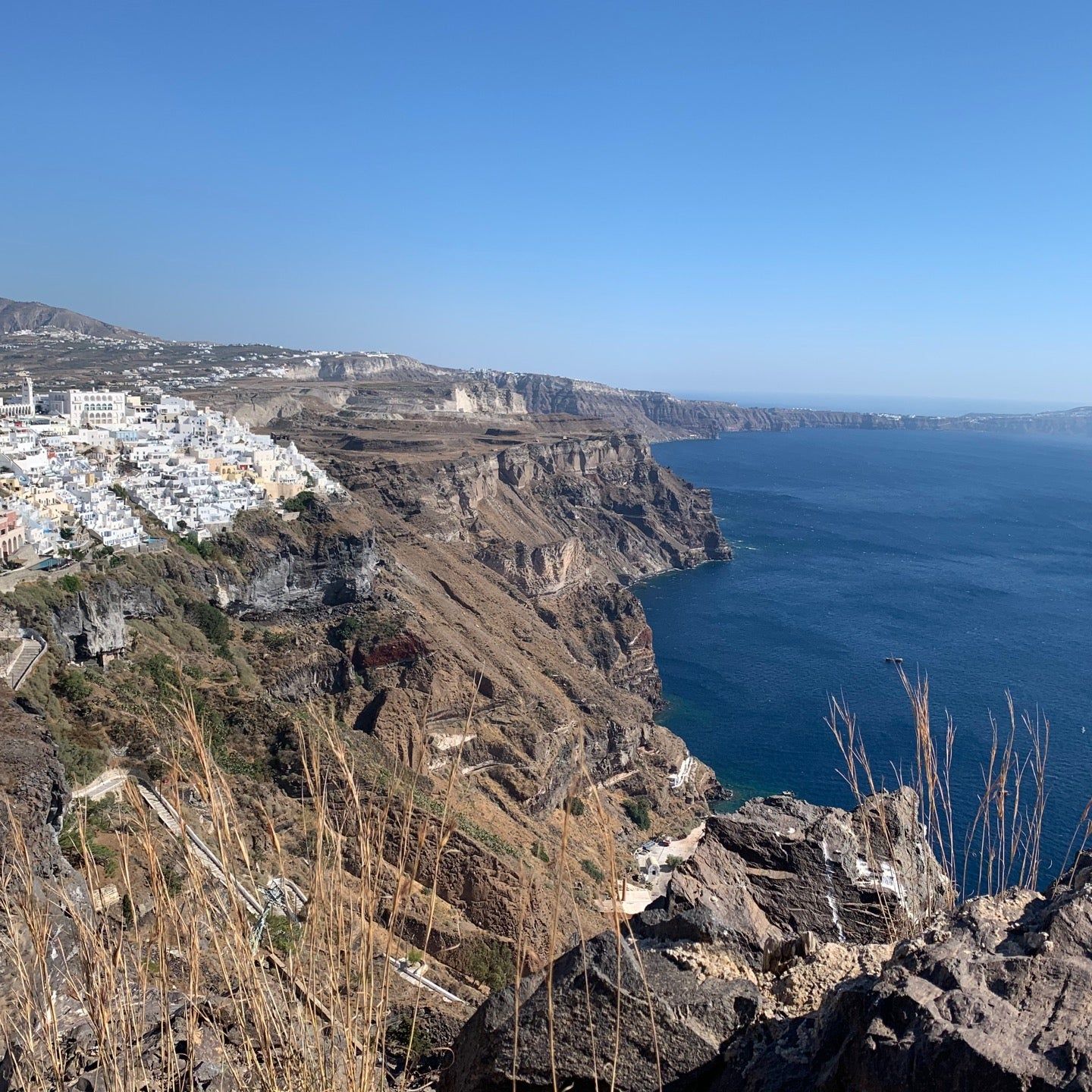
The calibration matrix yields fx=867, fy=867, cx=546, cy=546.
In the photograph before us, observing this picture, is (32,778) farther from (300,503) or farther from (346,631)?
(300,503)

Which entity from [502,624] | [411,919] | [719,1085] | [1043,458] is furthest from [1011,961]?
[1043,458]

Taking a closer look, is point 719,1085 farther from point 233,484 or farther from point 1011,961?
point 233,484

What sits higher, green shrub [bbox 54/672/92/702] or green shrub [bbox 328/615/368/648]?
green shrub [bbox 54/672/92/702]

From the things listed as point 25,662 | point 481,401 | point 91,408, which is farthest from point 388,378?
point 25,662

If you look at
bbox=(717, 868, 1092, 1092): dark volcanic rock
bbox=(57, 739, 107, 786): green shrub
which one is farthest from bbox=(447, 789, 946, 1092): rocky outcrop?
bbox=(57, 739, 107, 786): green shrub

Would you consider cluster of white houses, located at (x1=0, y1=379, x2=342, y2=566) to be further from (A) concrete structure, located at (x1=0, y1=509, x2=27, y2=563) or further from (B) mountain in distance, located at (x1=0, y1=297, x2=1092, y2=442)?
(B) mountain in distance, located at (x1=0, y1=297, x2=1092, y2=442)

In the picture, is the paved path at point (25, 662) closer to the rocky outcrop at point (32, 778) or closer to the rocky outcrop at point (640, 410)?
the rocky outcrop at point (32, 778)
